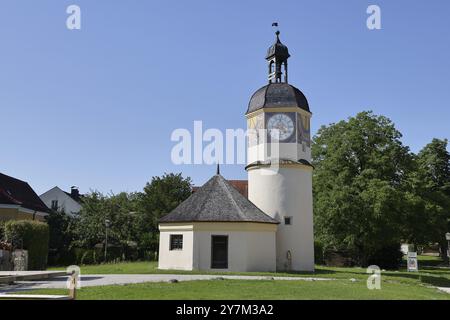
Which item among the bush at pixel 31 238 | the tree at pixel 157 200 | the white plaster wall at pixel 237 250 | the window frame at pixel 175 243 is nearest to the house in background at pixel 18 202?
the tree at pixel 157 200

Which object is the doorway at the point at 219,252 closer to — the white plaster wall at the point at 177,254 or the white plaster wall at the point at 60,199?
the white plaster wall at the point at 177,254

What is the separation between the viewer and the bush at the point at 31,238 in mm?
22875

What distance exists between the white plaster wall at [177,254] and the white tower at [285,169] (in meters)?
5.68

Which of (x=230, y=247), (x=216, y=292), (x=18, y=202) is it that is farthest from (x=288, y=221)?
(x=18, y=202)

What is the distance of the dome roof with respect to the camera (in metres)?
29.8

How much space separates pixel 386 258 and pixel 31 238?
99.2 ft

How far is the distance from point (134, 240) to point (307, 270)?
20.8 meters

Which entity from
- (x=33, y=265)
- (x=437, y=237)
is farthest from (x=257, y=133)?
(x=437, y=237)

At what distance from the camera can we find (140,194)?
49219 mm

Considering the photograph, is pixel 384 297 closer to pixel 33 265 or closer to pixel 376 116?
pixel 33 265

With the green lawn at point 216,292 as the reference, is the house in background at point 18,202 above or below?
above

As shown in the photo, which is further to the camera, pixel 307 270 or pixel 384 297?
pixel 307 270

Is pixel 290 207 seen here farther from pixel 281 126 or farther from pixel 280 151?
pixel 281 126

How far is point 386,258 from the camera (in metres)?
40.4
